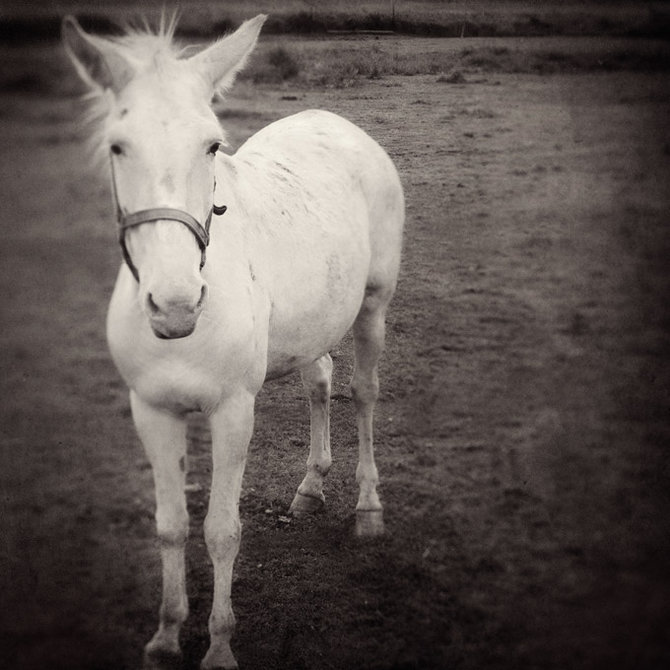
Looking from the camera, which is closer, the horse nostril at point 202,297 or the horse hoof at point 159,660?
the horse nostril at point 202,297

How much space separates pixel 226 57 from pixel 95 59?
0.44m

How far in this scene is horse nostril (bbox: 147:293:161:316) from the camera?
6.23 ft

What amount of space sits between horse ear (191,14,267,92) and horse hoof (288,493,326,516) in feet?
7.29

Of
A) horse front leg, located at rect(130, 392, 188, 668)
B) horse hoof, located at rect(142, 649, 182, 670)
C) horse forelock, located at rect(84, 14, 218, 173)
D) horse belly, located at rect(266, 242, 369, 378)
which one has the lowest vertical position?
horse hoof, located at rect(142, 649, 182, 670)

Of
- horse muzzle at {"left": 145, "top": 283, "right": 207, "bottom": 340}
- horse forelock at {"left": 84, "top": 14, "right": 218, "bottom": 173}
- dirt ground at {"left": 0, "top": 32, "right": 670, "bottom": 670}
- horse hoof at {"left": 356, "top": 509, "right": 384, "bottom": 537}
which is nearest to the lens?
horse muzzle at {"left": 145, "top": 283, "right": 207, "bottom": 340}

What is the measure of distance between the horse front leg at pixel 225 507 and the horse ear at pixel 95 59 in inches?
44.0

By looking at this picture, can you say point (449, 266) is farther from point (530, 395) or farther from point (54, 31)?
point (54, 31)

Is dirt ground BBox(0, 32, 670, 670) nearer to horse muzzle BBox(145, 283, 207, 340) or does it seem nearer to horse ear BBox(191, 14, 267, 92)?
horse ear BBox(191, 14, 267, 92)

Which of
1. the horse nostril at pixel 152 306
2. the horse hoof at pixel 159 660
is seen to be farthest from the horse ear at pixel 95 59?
the horse hoof at pixel 159 660

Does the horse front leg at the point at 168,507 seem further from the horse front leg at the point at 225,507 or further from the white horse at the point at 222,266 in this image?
the horse front leg at the point at 225,507

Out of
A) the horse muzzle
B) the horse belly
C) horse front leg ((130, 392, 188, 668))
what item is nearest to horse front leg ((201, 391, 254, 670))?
horse front leg ((130, 392, 188, 668))

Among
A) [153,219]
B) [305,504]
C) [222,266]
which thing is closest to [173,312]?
[153,219]

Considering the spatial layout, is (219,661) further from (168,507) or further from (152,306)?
(152,306)

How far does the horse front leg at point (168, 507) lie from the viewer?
8.04ft
